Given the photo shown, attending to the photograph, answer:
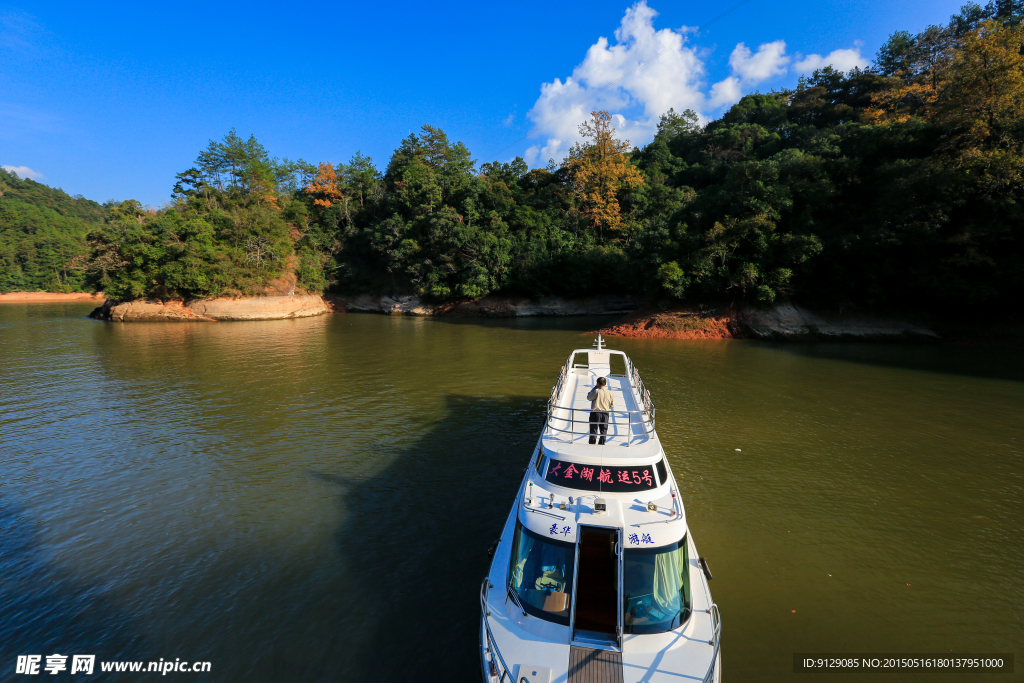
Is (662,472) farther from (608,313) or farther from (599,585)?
(608,313)

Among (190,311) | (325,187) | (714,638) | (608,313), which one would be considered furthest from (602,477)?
(325,187)

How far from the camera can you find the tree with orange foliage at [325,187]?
6625 cm

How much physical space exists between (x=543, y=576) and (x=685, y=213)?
3497 cm

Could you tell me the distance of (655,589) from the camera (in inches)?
205

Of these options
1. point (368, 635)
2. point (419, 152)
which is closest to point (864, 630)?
point (368, 635)

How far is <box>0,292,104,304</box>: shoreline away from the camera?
74375 mm

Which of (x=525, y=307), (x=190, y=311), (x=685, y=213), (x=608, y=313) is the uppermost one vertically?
(x=685, y=213)

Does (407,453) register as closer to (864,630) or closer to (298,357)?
(864,630)

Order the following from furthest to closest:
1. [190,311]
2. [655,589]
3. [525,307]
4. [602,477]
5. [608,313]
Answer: [608,313]
[525,307]
[190,311]
[602,477]
[655,589]

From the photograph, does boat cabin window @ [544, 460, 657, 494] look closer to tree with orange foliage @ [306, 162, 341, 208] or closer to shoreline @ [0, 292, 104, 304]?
tree with orange foliage @ [306, 162, 341, 208]

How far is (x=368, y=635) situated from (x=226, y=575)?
3.25 metres

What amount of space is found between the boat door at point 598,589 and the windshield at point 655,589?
6.6 inches

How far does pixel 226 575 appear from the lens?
750 cm

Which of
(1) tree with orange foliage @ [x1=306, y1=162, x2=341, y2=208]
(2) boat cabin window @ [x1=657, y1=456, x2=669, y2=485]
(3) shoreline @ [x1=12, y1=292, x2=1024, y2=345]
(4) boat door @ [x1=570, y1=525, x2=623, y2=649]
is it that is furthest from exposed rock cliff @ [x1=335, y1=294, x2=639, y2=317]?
(4) boat door @ [x1=570, y1=525, x2=623, y2=649]
